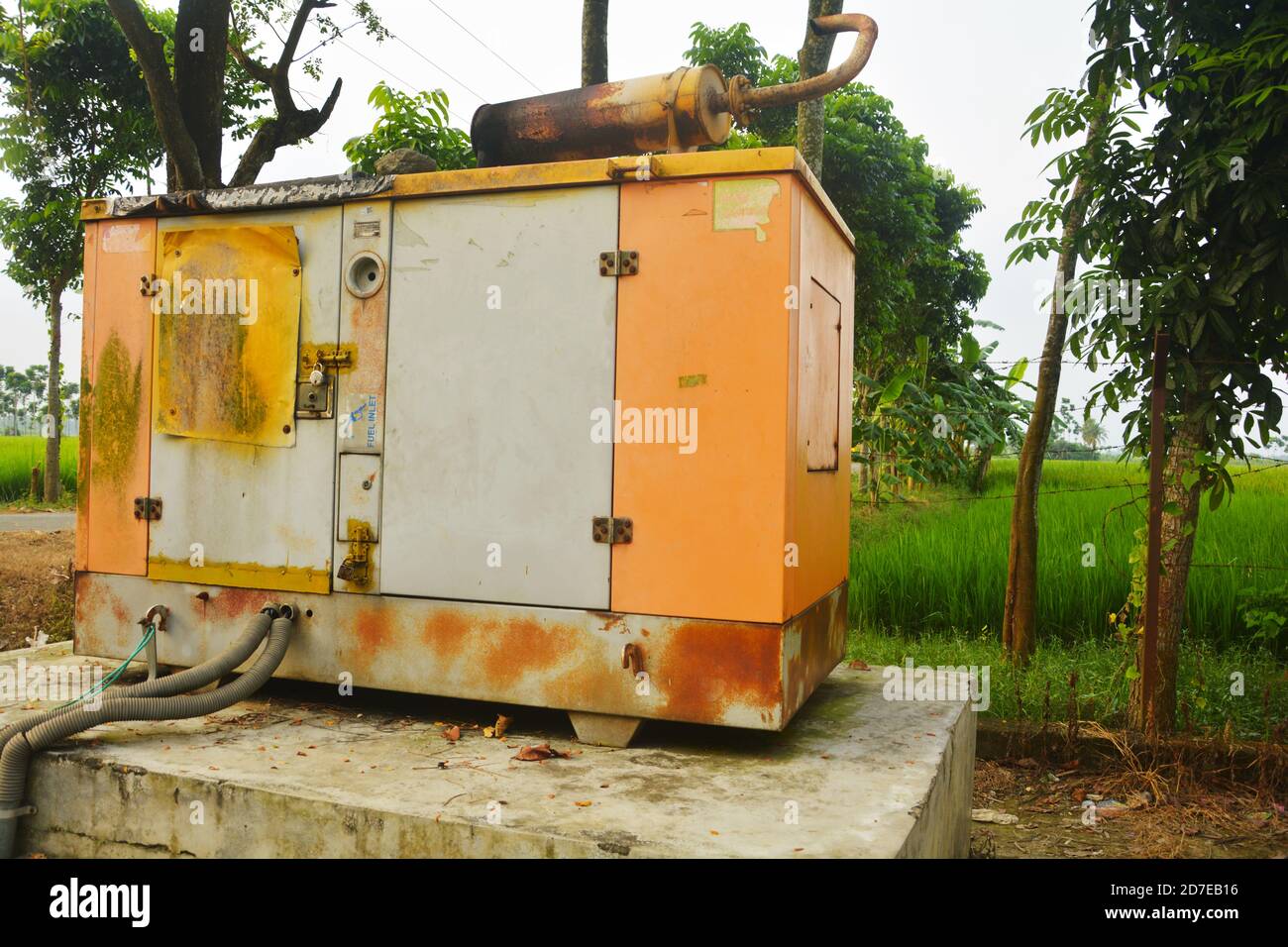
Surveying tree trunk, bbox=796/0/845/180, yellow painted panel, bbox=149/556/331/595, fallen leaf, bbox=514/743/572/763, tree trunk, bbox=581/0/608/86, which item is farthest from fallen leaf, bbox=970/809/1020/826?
tree trunk, bbox=581/0/608/86

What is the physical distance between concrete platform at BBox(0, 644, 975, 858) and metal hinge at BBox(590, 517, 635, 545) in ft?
2.06

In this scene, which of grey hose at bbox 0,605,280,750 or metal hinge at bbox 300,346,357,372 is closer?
grey hose at bbox 0,605,280,750

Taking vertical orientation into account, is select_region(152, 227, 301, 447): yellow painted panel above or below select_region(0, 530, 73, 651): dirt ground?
above

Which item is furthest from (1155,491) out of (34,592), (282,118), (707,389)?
(34,592)

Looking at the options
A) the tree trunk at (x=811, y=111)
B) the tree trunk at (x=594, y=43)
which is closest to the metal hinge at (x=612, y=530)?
the tree trunk at (x=811, y=111)

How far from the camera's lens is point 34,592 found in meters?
6.67

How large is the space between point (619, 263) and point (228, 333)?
142cm

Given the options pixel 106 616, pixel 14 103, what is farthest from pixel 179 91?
pixel 14 103

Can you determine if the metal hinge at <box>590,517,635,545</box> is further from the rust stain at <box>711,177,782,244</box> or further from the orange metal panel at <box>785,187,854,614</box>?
the rust stain at <box>711,177,782,244</box>

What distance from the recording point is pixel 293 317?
10.9ft

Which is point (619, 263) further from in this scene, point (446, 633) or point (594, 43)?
point (594, 43)

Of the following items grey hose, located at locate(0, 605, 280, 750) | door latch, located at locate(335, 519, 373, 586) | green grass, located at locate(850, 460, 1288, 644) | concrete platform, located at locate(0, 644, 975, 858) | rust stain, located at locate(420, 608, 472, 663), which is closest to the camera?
concrete platform, located at locate(0, 644, 975, 858)

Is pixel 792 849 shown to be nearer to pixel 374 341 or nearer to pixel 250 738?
pixel 250 738

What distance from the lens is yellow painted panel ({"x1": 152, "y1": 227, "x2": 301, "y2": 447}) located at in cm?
331
